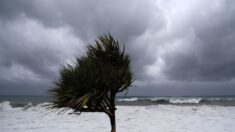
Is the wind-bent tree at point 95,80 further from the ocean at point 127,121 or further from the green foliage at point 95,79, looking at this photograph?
the ocean at point 127,121

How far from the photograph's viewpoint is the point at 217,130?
14750mm

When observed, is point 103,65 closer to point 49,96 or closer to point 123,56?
point 123,56

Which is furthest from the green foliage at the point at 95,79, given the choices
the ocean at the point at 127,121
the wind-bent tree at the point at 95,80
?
the ocean at the point at 127,121

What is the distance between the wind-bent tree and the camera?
534 centimetres

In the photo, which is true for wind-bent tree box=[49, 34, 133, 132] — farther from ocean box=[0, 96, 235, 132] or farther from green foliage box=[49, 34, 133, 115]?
ocean box=[0, 96, 235, 132]

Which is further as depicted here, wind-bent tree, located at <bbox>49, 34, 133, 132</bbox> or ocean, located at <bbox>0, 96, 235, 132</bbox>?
ocean, located at <bbox>0, 96, 235, 132</bbox>

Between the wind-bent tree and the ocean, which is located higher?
the wind-bent tree

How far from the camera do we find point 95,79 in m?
5.40

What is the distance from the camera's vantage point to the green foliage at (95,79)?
534cm

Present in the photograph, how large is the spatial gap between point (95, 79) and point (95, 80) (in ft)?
0.09

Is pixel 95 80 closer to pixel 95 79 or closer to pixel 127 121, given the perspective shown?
pixel 95 79

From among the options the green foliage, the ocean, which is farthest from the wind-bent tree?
the ocean

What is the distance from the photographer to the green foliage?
5.34 meters

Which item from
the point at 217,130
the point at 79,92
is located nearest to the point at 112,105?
the point at 79,92
